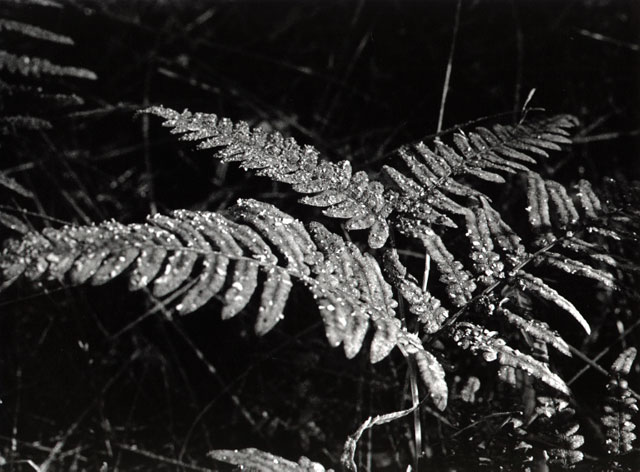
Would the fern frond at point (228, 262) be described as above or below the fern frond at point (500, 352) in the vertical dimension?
above

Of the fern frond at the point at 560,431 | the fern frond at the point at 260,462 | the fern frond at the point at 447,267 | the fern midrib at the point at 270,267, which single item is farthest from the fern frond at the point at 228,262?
the fern frond at the point at 560,431

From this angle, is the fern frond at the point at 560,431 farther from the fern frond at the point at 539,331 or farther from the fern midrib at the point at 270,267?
the fern midrib at the point at 270,267

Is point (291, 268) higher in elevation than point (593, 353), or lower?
higher

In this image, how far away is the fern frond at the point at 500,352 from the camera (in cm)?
104

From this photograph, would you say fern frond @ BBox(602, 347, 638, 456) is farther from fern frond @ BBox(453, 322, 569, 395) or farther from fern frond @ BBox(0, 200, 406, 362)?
fern frond @ BBox(0, 200, 406, 362)

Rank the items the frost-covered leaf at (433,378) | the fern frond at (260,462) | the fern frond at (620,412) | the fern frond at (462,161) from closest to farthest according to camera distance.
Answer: the frost-covered leaf at (433,378) < the fern frond at (260,462) < the fern frond at (620,412) < the fern frond at (462,161)

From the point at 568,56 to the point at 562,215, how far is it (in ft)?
3.56

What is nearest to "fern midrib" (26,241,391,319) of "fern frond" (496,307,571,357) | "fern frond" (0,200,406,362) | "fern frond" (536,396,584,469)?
"fern frond" (0,200,406,362)

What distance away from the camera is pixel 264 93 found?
2295 millimetres

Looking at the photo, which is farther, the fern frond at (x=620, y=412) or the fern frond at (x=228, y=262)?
the fern frond at (x=620, y=412)

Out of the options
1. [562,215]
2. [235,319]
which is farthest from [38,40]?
[562,215]

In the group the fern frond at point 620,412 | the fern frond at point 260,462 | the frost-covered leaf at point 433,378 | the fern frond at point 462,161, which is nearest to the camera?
the frost-covered leaf at point 433,378

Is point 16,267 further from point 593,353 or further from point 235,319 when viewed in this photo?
point 593,353

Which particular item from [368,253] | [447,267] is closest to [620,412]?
[447,267]
